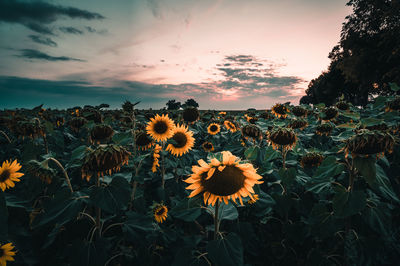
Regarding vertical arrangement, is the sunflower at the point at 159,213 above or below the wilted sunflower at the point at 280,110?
below

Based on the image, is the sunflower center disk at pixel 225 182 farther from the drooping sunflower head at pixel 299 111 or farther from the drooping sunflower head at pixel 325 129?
the drooping sunflower head at pixel 299 111

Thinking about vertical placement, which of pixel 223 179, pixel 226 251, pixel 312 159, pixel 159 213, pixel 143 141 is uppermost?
pixel 223 179

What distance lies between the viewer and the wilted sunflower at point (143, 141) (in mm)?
3172

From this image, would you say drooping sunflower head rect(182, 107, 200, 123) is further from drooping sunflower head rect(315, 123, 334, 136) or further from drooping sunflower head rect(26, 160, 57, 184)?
drooping sunflower head rect(26, 160, 57, 184)

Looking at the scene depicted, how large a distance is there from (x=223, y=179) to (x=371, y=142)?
117 cm

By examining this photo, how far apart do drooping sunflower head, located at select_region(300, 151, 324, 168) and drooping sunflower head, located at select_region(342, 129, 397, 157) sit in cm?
117

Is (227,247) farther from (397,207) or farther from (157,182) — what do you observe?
(397,207)

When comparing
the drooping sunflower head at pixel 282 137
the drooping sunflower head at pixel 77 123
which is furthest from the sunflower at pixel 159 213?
the drooping sunflower head at pixel 77 123

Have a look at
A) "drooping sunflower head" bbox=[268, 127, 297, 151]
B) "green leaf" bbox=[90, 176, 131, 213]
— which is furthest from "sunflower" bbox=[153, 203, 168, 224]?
"drooping sunflower head" bbox=[268, 127, 297, 151]

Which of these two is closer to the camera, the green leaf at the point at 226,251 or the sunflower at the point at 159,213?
the green leaf at the point at 226,251

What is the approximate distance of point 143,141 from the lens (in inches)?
128

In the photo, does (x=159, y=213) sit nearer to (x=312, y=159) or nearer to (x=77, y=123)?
(x=312, y=159)

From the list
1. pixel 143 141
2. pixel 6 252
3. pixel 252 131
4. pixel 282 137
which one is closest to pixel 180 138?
pixel 143 141

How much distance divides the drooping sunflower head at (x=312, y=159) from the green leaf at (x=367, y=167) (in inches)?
47.1
